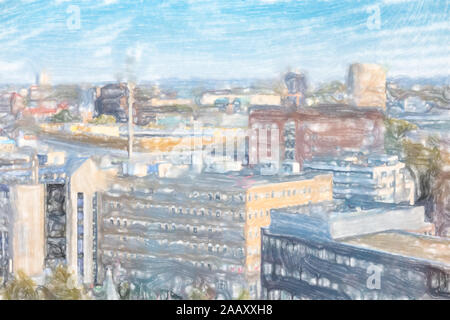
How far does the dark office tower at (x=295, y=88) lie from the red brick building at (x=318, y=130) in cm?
12

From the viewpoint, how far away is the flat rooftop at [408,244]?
24.6ft

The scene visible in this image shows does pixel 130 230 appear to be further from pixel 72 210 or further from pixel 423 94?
pixel 423 94

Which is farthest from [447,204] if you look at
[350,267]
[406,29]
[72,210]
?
[72,210]

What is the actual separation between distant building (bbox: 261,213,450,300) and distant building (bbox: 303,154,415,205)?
51cm

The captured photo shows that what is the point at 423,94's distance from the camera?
8047 mm

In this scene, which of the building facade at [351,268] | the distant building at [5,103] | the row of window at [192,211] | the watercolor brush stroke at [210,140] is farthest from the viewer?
the distant building at [5,103]

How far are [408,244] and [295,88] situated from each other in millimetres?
2019

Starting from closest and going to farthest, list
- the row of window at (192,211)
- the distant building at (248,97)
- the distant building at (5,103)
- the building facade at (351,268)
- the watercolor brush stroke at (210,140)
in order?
1. the building facade at (351,268)
2. the watercolor brush stroke at (210,140)
3. the row of window at (192,211)
4. the distant building at (248,97)
5. the distant building at (5,103)

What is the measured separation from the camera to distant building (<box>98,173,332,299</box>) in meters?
8.12

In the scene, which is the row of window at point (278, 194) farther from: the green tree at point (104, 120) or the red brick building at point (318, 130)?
the green tree at point (104, 120)

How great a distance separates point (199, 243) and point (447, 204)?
2.64m

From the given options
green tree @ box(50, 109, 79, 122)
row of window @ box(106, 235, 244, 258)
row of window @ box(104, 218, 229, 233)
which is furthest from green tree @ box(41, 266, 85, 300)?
green tree @ box(50, 109, 79, 122)

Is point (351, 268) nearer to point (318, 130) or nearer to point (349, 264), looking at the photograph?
point (349, 264)

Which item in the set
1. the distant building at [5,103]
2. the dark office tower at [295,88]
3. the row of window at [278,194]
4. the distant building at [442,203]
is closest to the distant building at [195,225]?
the row of window at [278,194]
